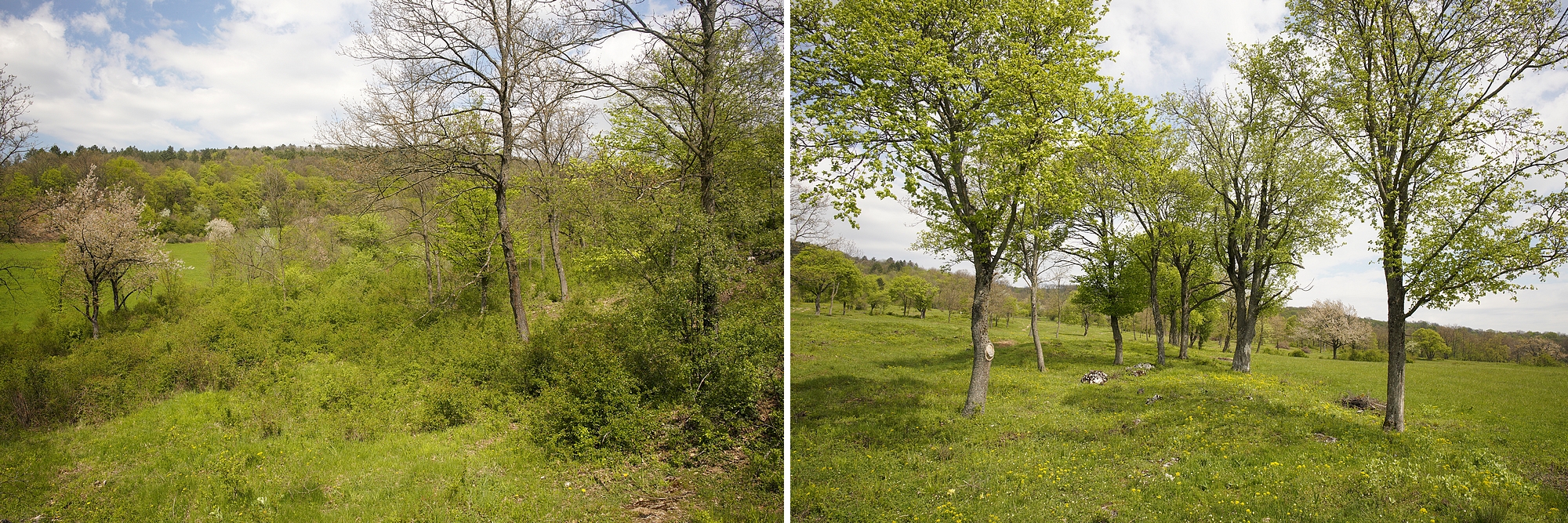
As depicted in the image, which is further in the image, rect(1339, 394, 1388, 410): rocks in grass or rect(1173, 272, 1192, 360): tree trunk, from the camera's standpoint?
rect(1173, 272, 1192, 360): tree trunk

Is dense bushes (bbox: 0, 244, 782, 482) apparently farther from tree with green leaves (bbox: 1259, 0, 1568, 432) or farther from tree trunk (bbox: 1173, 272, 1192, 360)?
tree trunk (bbox: 1173, 272, 1192, 360)

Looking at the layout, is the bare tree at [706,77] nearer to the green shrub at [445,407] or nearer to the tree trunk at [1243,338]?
the green shrub at [445,407]

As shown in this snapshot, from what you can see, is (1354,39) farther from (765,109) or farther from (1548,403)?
(765,109)

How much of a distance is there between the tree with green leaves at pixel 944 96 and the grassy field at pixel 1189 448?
192 centimetres

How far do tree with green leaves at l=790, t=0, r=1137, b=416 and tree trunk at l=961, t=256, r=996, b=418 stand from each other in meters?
0.62

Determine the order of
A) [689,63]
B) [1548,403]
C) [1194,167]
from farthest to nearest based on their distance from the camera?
[1194,167]
[689,63]
[1548,403]

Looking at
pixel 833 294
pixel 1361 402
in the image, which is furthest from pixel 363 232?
pixel 1361 402

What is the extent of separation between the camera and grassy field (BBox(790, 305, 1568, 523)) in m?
3.70

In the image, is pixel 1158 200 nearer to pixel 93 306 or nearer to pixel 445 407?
pixel 445 407

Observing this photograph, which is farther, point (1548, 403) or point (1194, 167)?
point (1194, 167)

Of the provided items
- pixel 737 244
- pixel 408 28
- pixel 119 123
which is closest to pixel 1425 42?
pixel 737 244

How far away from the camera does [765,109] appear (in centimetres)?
671

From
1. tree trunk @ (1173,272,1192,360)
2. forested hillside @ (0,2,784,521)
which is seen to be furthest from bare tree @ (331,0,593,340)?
tree trunk @ (1173,272,1192,360)

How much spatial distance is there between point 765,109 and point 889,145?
2.02 metres
